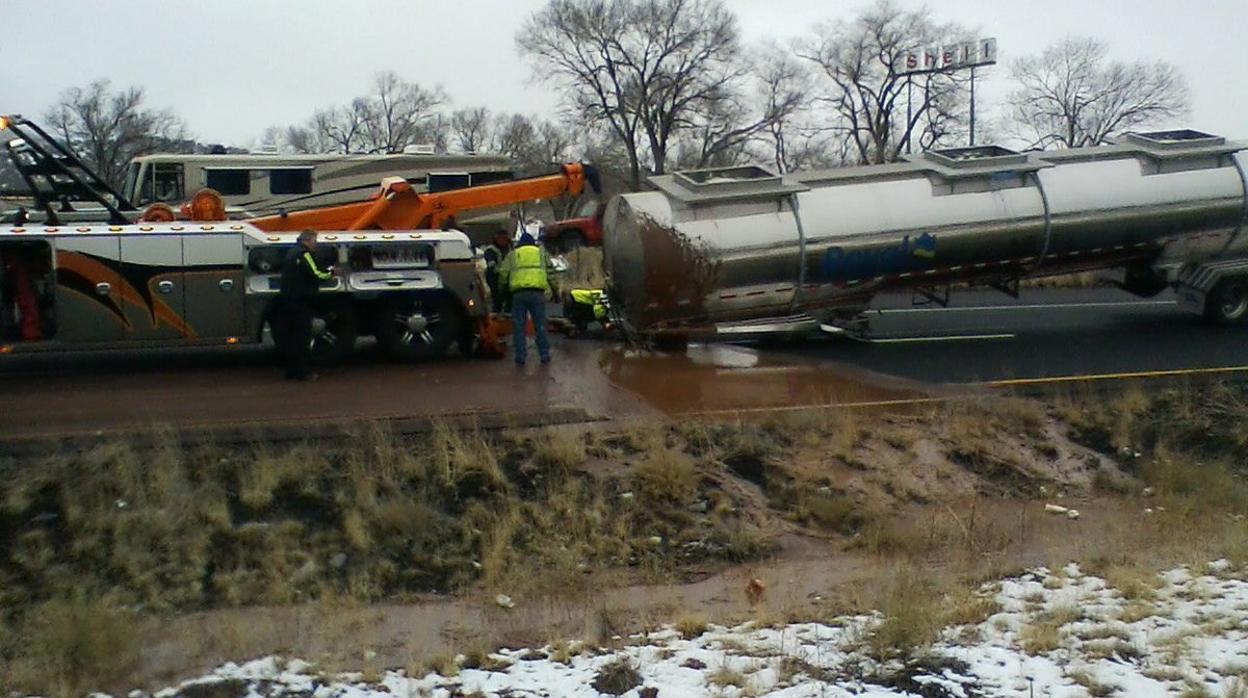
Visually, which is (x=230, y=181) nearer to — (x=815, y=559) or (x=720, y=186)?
(x=720, y=186)

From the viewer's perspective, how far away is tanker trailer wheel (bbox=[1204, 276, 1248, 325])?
63.2ft

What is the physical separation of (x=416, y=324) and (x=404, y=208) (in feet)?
7.51

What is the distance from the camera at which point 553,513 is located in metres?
11.2

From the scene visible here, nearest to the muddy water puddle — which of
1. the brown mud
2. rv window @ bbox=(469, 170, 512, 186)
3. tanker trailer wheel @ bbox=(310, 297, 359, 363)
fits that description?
the brown mud

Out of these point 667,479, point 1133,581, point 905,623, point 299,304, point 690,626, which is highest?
point 299,304

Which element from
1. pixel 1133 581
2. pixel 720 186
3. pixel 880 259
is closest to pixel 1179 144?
pixel 880 259

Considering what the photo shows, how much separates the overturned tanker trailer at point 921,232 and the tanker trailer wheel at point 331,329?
343 cm

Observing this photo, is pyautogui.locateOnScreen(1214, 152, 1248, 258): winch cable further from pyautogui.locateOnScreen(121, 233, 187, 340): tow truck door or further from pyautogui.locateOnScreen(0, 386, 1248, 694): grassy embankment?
pyautogui.locateOnScreen(121, 233, 187, 340): tow truck door

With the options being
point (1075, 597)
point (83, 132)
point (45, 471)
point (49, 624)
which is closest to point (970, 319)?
point (1075, 597)

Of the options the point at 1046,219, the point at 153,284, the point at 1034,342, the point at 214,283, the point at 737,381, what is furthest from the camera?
the point at 1034,342

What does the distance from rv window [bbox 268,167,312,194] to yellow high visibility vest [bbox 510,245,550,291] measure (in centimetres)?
1393

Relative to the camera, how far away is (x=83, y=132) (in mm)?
66062

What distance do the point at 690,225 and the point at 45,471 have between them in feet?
26.6

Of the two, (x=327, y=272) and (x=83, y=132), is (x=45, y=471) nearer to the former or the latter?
(x=327, y=272)
